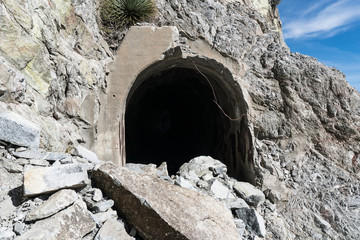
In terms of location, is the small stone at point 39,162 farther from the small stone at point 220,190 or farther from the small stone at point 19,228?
the small stone at point 220,190

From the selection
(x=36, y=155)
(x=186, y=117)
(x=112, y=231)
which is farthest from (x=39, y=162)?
(x=186, y=117)

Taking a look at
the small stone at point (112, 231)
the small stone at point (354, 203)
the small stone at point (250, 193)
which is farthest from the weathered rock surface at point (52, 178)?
the small stone at point (354, 203)

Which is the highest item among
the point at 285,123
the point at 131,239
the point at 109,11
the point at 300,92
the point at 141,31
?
the point at 109,11

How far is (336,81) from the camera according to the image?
5414 millimetres

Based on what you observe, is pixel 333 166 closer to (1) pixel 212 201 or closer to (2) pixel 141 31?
(1) pixel 212 201

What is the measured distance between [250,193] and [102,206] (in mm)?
3465

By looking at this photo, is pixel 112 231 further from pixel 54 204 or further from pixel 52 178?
pixel 52 178

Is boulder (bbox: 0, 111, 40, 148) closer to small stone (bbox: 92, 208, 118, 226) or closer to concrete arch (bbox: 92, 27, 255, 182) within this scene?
small stone (bbox: 92, 208, 118, 226)

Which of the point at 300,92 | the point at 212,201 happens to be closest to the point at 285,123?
the point at 300,92

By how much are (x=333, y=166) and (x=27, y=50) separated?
5946 millimetres

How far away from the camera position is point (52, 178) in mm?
2129

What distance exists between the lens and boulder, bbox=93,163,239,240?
2152mm

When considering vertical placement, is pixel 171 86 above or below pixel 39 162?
above

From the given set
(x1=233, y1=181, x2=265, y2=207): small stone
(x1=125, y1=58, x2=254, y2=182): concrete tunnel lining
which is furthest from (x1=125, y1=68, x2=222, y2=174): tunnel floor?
(x1=233, y1=181, x2=265, y2=207): small stone
